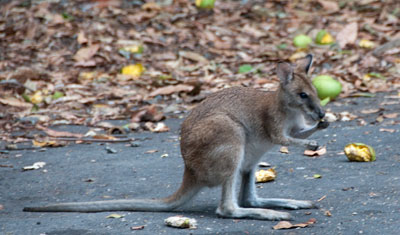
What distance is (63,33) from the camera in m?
10.2

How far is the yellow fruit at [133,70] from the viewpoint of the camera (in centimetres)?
922

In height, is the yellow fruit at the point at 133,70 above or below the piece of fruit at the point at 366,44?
below

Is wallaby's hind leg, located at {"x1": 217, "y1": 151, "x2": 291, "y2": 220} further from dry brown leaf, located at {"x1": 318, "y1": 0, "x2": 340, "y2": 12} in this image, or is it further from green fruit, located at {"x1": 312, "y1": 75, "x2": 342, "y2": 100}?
dry brown leaf, located at {"x1": 318, "y1": 0, "x2": 340, "y2": 12}

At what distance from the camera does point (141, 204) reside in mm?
3992

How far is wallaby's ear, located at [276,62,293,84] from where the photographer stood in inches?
160

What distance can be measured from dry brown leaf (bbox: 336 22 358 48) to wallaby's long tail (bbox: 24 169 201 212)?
20.9 ft

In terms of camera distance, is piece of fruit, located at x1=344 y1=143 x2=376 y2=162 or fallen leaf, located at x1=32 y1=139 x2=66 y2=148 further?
fallen leaf, located at x1=32 y1=139 x2=66 y2=148

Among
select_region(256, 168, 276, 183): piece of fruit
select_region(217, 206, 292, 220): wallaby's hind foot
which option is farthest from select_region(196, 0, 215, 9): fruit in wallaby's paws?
select_region(217, 206, 292, 220): wallaby's hind foot

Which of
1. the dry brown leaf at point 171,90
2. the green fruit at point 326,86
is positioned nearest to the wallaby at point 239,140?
the green fruit at point 326,86

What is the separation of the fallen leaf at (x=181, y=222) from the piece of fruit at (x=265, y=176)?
3.95ft

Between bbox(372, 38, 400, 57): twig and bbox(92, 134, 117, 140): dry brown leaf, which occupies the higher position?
bbox(372, 38, 400, 57): twig

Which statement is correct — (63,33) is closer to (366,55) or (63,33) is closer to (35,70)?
(35,70)

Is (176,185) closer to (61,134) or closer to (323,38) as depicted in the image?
(61,134)

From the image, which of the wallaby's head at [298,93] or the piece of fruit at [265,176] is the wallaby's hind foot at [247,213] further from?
the piece of fruit at [265,176]
